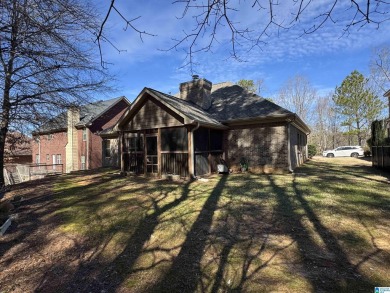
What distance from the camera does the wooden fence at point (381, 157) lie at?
12759mm

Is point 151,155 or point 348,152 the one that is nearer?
point 151,155

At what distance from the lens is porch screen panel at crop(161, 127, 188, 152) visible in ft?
39.3

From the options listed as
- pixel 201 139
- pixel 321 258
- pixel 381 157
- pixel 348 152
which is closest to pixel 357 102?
pixel 348 152

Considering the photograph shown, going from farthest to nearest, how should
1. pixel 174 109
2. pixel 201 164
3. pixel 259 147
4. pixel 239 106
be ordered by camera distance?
pixel 239 106, pixel 259 147, pixel 201 164, pixel 174 109

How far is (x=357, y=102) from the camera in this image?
1278 inches

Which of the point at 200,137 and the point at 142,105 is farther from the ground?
the point at 142,105

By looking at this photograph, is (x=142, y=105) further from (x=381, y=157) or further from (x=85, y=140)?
(x=85, y=140)

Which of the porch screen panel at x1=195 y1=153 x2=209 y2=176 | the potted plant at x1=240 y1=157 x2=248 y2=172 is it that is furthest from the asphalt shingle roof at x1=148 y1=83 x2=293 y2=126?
the potted plant at x1=240 y1=157 x2=248 y2=172

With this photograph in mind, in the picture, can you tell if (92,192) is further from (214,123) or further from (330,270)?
(330,270)

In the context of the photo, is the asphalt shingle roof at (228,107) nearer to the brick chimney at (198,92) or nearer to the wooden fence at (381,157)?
the brick chimney at (198,92)

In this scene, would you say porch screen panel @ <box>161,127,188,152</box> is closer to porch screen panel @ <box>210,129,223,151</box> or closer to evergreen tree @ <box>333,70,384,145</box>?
porch screen panel @ <box>210,129,223,151</box>

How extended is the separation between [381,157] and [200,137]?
→ 32.9 ft

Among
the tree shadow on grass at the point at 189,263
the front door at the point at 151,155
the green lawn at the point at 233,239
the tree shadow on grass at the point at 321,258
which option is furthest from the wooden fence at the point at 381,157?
the front door at the point at 151,155

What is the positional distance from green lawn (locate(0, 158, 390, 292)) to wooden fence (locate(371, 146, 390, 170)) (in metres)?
4.96
